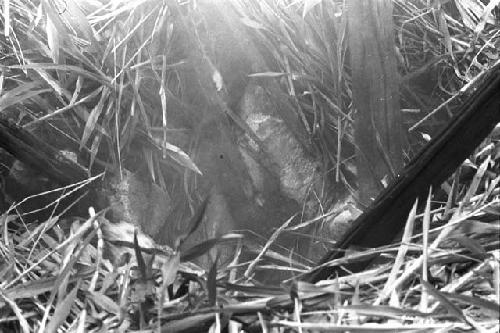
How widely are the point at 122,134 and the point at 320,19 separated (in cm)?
35

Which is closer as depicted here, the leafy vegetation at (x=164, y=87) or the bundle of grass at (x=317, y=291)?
the bundle of grass at (x=317, y=291)

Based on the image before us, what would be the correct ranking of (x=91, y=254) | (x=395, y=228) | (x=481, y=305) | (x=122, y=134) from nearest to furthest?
(x=481, y=305), (x=395, y=228), (x=91, y=254), (x=122, y=134)

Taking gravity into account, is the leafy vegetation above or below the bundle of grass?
above

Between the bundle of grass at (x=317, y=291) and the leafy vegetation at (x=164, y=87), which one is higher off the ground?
the leafy vegetation at (x=164, y=87)

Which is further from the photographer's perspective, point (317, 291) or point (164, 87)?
point (164, 87)

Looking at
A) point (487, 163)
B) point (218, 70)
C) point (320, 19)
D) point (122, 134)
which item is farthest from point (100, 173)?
point (487, 163)

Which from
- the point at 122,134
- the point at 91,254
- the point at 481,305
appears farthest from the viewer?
the point at 122,134

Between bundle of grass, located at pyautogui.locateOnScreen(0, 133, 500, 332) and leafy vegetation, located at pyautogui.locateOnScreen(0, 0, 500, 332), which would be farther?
leafy vegetation, located at pyautogui.locateOnScreen(0, 0, 500, 332)

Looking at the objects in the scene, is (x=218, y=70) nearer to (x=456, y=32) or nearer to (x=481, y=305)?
(x=456, y=32)

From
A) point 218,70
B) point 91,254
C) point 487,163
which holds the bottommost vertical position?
point 91,254

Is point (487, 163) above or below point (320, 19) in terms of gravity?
below

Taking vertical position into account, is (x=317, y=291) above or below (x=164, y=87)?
below

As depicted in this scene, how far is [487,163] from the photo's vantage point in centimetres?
74

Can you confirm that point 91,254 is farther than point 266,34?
No
